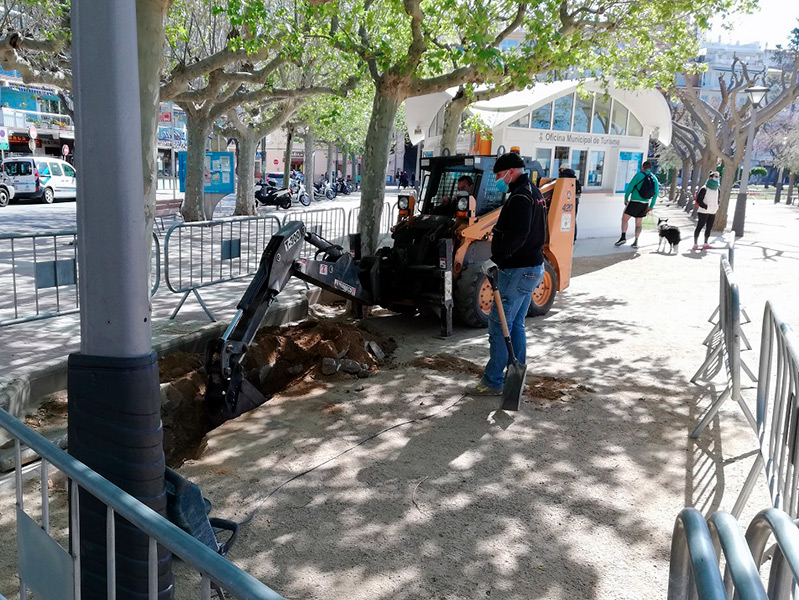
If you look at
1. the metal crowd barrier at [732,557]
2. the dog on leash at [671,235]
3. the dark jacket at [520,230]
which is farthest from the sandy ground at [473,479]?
the dog on leash at [671,235]

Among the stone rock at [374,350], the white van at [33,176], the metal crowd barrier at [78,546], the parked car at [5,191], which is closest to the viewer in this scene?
the metal crowd barrier at [78,546]

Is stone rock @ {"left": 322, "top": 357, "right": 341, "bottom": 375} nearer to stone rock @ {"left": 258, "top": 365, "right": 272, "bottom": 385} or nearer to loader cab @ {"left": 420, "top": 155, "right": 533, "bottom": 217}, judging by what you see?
stone rock @ {"left": 258, "top": 365, "right": 272, "bottom": 385}

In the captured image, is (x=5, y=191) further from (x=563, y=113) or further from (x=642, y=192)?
(x=642, y=192)

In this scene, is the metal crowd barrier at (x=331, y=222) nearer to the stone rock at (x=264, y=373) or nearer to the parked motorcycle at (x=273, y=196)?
the stone rock at (x=264, y=373)

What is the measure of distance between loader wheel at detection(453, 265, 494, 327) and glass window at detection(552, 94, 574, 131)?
11974 millimetres

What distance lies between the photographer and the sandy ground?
11.5ft

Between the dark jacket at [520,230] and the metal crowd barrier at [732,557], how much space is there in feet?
12.7

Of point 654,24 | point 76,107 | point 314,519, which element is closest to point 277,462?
point 314,519

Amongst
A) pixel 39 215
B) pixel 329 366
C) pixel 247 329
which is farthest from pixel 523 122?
pixel 39 215

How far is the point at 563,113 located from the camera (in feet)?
63.0

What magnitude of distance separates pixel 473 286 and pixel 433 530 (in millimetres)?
4720

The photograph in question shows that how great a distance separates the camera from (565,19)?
1165 cm

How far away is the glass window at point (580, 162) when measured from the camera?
19938 millimetres

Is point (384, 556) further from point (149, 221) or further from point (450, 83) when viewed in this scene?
point (450, 83)
